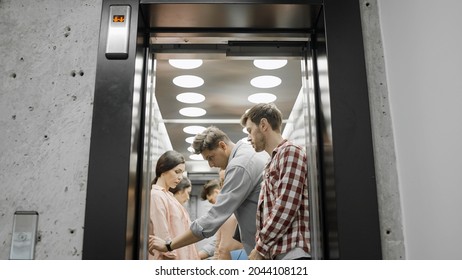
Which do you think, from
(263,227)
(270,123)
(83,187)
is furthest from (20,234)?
(270,123)

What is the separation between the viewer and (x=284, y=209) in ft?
5.44

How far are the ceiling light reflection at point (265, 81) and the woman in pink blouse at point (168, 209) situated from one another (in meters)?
0.60

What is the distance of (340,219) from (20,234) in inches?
43.1

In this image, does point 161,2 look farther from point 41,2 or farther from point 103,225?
point 103,225

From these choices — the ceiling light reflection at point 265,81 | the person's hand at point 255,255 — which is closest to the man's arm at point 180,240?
the person's hand at point 255,255

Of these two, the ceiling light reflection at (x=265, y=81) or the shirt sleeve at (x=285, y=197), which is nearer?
the shirt sleeve at (x=285, y=197)

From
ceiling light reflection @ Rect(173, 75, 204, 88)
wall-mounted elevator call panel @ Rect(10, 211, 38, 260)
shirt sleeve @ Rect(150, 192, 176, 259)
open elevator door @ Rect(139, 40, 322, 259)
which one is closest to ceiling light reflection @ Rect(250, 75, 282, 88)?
open elevator door @ Rect(139, 40, 322, 259)

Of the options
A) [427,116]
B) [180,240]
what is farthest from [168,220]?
[427,116]

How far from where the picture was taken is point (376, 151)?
1.50m

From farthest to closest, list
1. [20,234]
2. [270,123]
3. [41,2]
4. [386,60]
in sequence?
[270,123]
[41,2]
[386,60]
[20,234]

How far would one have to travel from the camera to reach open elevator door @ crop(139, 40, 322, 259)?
5.46 ft

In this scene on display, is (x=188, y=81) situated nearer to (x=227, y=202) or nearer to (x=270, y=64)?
(x=270, y=64)

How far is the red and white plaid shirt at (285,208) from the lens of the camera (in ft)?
5.39

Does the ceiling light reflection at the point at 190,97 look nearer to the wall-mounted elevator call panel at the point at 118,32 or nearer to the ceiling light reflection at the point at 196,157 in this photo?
the ceiling light reflection at the point at 196,157
